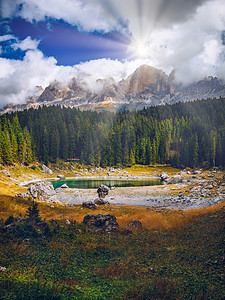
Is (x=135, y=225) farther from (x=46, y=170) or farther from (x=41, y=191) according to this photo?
(x=46, y=170)

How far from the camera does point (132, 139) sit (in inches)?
5595

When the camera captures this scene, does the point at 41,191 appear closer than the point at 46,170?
Yes

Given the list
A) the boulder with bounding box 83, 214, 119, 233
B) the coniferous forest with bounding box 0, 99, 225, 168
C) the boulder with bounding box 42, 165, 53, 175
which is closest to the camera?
the boulder with bounding box 83, 214, 119, 233

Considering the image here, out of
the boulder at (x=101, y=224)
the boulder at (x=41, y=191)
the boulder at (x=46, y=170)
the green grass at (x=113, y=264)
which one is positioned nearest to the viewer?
the green grass at (x=113, y=264)

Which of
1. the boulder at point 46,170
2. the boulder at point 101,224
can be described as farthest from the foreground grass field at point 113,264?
the boulder at point 46,170

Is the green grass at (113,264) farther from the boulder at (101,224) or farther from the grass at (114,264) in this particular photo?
the boulder at (101,224)

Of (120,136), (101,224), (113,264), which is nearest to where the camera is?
(113,264)

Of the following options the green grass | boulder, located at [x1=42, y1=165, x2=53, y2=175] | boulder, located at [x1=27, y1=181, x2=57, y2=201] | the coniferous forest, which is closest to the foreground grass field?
the green grass

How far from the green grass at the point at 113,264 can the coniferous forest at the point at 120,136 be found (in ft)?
269

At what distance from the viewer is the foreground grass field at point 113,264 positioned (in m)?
8.75

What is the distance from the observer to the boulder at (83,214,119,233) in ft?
64.9

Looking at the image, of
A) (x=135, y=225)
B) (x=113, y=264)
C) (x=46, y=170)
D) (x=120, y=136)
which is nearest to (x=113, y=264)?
(x=113, y=264)

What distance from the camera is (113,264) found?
1237 cm

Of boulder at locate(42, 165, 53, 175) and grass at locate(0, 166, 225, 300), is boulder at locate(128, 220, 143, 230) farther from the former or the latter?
boulder at locate(42, 165, 53, 175)
